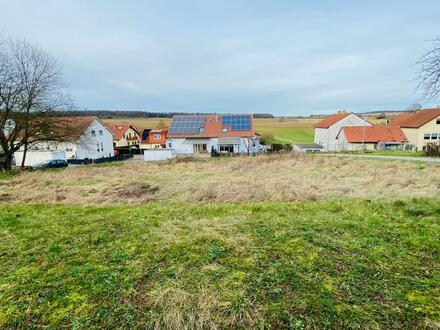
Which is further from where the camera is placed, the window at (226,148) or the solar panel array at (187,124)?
the solar panel array at (187,124)

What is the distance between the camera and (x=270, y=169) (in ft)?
56.0

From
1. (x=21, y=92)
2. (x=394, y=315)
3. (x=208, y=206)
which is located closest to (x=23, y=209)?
(x=208, y=206)

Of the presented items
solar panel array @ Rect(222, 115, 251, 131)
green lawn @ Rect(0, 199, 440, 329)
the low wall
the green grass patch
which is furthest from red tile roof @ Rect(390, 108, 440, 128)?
the green grass patch

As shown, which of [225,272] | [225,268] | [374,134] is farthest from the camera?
[374,134]

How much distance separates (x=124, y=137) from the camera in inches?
1877

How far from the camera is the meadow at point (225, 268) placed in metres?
2.67

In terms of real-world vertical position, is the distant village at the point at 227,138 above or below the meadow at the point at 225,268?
above

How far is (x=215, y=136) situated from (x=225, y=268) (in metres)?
30.4

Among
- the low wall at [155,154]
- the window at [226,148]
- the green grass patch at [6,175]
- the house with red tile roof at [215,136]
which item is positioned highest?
the house with red tile roof at [215,136]

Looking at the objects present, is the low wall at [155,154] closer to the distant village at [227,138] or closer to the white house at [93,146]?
the distant village at [227,138]

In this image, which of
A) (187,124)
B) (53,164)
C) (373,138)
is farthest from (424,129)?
(53,164)

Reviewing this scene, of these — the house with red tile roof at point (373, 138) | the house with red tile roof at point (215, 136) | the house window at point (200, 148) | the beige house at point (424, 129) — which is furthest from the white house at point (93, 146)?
the beige house at point (424, 129)

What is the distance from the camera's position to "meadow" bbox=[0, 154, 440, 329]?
105 inches

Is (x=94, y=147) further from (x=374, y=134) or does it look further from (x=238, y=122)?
(x=374, y=134)
